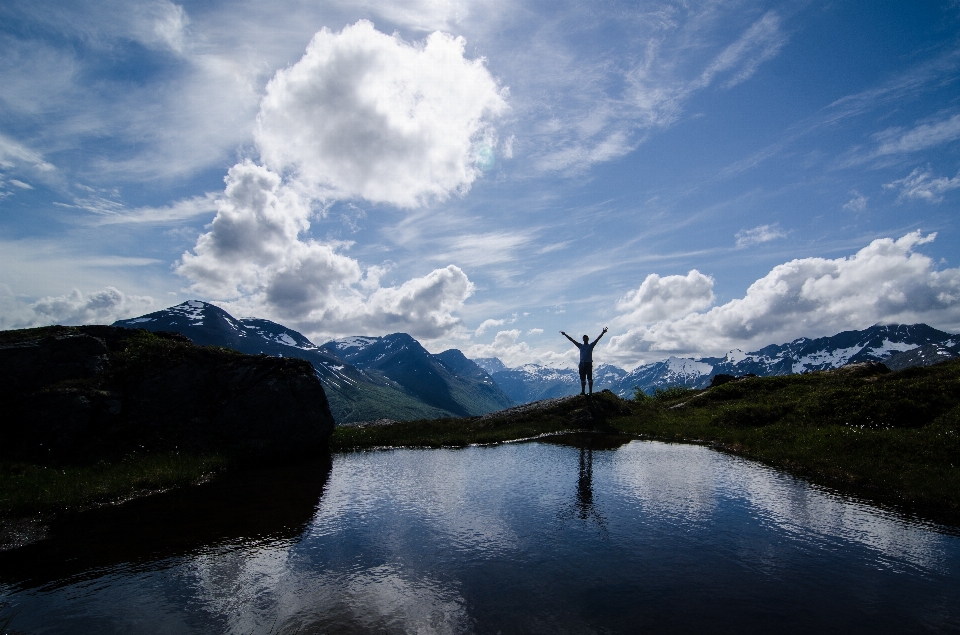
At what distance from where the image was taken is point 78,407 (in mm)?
24812

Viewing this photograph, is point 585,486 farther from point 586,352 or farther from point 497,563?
point 586,352

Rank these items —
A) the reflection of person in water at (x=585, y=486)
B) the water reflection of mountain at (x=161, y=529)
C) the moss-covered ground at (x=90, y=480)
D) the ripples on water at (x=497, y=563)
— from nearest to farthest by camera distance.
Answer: the ripples on water at (x=497, y=563) < the water reflection of mountain at (x=161, y=529) < the reflection of person in water at (x=585, y=486) < the moss-covered ground at (x=90, y=480)

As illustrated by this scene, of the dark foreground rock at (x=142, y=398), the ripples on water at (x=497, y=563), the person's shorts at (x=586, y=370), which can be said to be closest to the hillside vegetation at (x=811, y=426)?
the person's shorts at (x=586, y=370)

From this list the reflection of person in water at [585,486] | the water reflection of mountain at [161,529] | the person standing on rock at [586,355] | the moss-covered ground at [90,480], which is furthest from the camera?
the person standing on rock at [586,355]

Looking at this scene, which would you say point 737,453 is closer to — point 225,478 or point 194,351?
point 225,478

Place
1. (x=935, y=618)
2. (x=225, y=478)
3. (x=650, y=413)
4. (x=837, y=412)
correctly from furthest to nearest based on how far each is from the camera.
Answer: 1. (x=650, y=413)
2. (x=837, y=412)
3. (x=225, y=478)
4. (x=935, y=618)

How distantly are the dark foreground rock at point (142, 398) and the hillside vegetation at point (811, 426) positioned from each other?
234 inches

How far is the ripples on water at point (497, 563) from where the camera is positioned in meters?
10.0

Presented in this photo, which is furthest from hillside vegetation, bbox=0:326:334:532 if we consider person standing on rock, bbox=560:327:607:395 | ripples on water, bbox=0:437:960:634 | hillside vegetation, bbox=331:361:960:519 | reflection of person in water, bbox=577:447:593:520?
person standing on rock, bbox=560:327:607:395

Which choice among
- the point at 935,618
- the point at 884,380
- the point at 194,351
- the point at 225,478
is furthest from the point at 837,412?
the point at 194,351

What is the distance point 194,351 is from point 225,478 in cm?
1220

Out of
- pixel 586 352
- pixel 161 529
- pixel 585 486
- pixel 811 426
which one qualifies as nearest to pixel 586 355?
pixel 586 352

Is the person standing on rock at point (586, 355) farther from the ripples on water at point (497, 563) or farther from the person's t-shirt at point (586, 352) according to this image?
the ripples on water at point (497, 563)

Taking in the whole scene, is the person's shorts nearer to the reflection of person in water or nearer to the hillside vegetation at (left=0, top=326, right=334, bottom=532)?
the reflection of person in water
